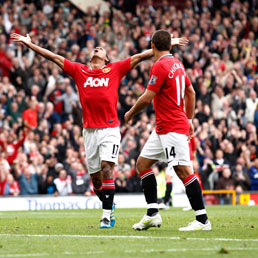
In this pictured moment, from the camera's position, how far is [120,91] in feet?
78.6

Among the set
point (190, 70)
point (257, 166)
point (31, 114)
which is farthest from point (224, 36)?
point (31, 114)

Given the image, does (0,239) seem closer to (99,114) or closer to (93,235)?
(93,235)

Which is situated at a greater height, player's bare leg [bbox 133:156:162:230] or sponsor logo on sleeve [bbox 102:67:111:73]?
sponsor logo on sleeve [bbox 102:67:111:73]

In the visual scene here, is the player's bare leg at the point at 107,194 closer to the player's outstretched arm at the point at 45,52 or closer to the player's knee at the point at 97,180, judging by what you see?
the player's knee at the point at 97,180

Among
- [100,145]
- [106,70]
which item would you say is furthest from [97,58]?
[100,145]

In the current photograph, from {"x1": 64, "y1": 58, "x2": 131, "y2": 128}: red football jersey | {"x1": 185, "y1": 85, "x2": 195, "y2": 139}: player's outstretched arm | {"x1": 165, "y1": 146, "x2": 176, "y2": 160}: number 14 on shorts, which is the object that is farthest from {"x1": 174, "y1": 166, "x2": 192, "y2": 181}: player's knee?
{"x1": 64, "y1": 58, "x2": 131, "y2": 128}: red football jersey

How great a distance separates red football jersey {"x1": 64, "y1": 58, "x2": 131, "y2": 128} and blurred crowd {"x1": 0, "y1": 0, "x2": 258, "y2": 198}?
8223mm

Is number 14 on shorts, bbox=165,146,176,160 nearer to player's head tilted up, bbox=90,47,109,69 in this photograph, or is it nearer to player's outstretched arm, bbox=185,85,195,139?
player's outstretched arm, bbox=185,85,195,139

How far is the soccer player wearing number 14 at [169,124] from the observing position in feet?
29.8

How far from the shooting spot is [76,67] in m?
10.5

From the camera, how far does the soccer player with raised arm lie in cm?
1017

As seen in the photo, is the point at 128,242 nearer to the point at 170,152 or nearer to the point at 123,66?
the point at 170,152

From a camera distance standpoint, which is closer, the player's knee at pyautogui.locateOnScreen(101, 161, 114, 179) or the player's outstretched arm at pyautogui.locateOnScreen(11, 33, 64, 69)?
the player's knee at pyautogui.locateOnScreen(101, 161, 114, 179)

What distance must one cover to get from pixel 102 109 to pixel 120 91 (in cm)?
1372
